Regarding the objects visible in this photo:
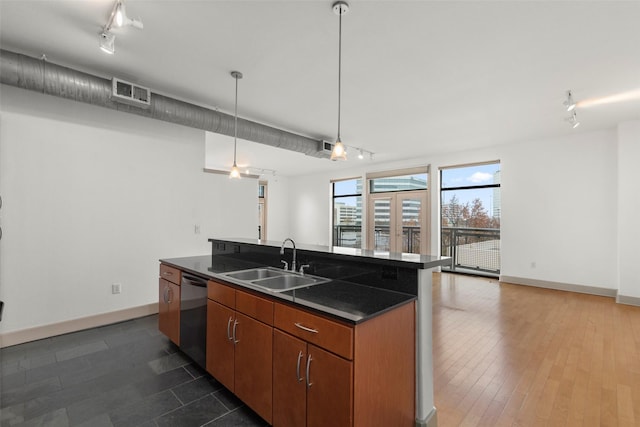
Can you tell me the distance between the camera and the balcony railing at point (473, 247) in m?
6.35

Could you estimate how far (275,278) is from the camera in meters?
2.52

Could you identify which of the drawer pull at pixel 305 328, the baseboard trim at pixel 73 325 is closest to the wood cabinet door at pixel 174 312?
the baseboard trim at pixel 73 325

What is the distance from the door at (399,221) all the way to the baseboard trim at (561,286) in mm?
1862

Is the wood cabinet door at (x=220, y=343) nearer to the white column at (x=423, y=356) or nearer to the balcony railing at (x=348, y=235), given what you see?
the white column at (x=423, y=356)

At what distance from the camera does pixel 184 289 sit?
8.80 feet

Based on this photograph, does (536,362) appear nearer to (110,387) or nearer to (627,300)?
(627,300)

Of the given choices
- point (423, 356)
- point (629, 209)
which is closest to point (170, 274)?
point (423, 356)

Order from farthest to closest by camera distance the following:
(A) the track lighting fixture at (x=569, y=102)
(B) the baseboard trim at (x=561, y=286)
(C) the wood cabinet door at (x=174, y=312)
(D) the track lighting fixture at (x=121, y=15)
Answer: (B) the baseboard trim at (x=561, y=286), (A) the track lighting fixture at (x=569, y=102), (C) the wood cabinet door at (x=174, y=312), (D) the track lighting fixture at (x=121, y=15)

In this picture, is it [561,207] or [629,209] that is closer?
[629,209]

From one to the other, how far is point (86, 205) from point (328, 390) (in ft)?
11.9

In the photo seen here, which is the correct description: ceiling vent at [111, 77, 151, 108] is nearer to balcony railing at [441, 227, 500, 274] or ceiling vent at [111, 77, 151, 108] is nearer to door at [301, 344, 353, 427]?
door at [301, 344, 353, 427]

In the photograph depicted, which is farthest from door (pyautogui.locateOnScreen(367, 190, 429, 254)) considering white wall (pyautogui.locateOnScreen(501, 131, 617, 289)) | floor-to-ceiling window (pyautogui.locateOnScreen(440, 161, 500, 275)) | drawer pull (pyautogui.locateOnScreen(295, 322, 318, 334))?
drawer pull (pyautogui.locateOnScreen(295, 322, 318, 334))

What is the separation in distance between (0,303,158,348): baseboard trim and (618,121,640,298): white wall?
705 cm

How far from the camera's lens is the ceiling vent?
2.96m
